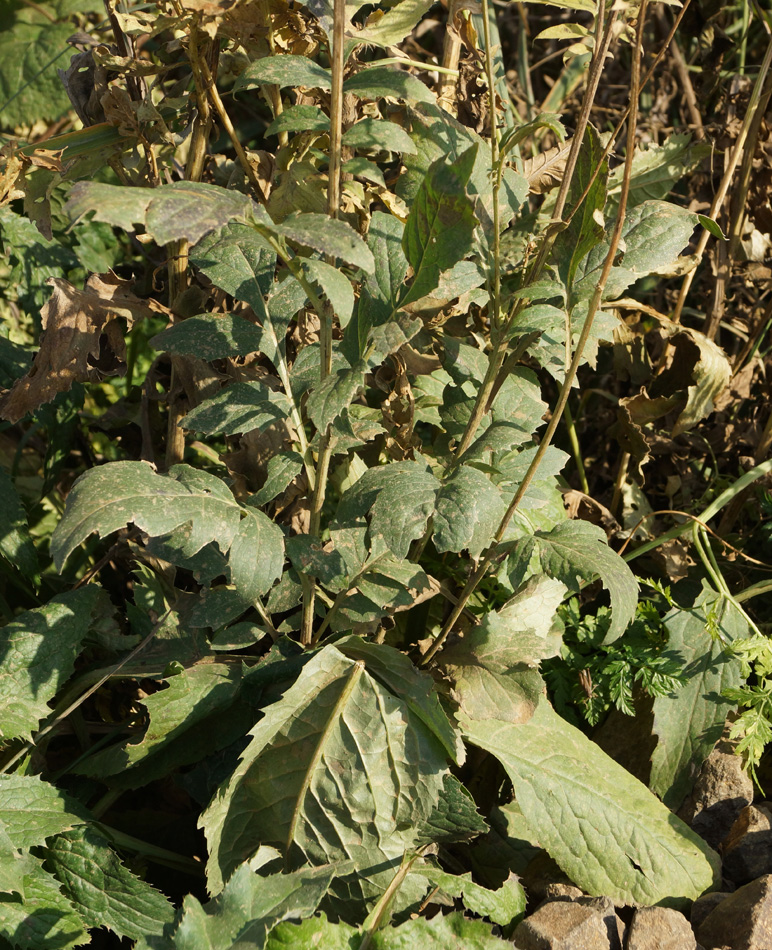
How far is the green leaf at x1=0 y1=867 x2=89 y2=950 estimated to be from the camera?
1540mm

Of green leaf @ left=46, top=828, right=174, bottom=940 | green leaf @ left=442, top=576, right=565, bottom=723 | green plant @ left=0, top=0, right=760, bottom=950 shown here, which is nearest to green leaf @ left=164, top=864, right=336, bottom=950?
green plant @ left=0, top=0, right=760, bottom=950

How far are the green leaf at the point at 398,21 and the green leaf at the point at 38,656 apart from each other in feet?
4.16


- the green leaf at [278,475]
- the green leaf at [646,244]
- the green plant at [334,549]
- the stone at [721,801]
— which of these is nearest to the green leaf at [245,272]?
the green plant at [334,549]

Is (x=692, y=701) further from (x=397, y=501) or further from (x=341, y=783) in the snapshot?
(x=397, y=501)

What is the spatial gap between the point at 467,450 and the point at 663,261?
19.4 inches

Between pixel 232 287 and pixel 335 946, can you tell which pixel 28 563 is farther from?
pixel 335 946

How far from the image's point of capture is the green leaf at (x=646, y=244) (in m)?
1.55

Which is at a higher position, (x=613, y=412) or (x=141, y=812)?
(x=613, y=412)

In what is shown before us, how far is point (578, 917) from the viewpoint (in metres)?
1.72

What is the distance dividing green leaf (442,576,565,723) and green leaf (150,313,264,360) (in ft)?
2.38

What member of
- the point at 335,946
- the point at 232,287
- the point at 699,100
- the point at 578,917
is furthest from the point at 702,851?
the point at 699,100

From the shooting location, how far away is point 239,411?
1578mm

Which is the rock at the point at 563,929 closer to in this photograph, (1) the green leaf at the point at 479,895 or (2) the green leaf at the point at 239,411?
(1) the green leaf at the point at 479,895

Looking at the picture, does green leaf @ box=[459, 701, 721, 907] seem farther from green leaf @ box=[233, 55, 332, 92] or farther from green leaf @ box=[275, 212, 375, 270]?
green leaf @ box=[233, 55, 332, 92]
